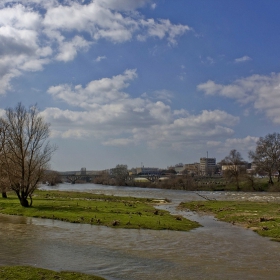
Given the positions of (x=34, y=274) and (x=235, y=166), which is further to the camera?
(x=235, y=166)

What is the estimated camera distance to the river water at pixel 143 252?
15.9 m

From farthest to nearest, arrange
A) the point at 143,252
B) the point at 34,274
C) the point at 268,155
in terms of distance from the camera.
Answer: the point at 268,155
the point at 143,252
the point at 34,274

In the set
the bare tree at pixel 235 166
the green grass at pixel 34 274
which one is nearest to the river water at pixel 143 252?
the green grass at pixel 34 274

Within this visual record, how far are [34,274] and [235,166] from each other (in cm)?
12060

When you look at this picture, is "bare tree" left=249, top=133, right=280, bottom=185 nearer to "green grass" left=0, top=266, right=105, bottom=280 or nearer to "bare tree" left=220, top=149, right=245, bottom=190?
"bare tree" left=220, top=149, right=245, bottom=190

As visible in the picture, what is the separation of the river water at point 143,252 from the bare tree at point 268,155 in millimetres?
102330

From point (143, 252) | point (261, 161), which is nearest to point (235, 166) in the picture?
point (261, 161)

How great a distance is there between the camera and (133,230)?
27094 millimetres

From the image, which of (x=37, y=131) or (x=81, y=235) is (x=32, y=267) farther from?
(x=37, y=131)

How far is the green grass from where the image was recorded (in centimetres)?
1336

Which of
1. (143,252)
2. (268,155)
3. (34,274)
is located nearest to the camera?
(34,274)

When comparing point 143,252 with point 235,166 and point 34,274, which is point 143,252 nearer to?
point 34,274

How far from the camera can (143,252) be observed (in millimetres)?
19703

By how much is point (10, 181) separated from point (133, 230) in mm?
20785
